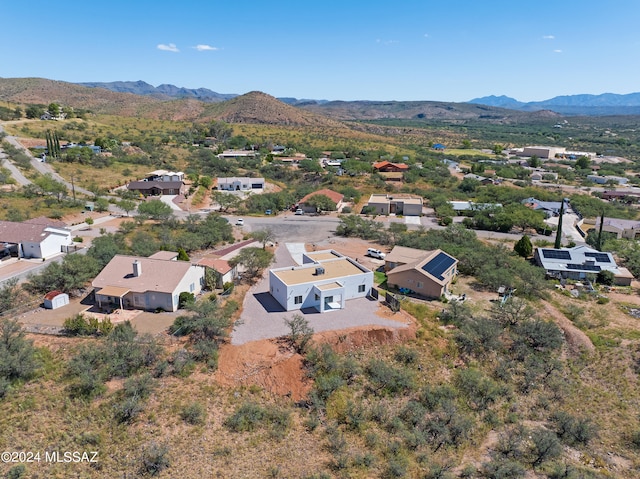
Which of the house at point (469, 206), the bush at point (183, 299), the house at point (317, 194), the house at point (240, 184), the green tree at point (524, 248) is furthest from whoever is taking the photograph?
the house at point (240, 184)

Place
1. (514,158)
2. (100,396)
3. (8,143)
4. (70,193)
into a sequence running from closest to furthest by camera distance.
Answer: (100,396), (70,193), (8,143), (514,158)

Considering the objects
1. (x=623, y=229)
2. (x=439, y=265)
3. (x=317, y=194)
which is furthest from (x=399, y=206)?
(x=439, y=265)

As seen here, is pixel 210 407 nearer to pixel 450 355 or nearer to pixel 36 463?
pixel 36 463

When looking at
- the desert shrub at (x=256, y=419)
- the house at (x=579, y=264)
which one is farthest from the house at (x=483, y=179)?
the desert shrub at (x=256, y=419)

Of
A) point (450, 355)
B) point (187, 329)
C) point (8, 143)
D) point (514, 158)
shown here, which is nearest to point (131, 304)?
point (187, 329)

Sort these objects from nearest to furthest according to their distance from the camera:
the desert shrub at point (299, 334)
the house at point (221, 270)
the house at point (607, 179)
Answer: the desert shrub at point (299, 334)
the house at point (221, 270)
the house at point (607, 179)

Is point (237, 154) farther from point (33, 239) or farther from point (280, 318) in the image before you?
point (280, 318)

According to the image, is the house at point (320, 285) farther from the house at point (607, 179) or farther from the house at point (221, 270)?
the house at point (607, 179)
